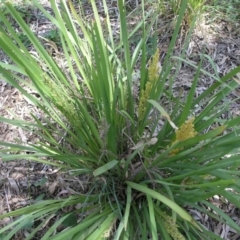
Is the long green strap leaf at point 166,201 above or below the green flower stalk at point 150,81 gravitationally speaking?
below

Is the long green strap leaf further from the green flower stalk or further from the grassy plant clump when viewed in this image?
the green flower stalk

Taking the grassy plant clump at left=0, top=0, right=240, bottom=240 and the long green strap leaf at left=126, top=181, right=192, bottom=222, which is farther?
the grassy plant clump at left=0, top=0, right=240, bottom=240

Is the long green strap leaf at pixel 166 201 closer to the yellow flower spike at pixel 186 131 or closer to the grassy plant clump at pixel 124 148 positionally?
the grassy plant clump at pixel 124 148

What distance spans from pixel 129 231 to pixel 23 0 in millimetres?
1592

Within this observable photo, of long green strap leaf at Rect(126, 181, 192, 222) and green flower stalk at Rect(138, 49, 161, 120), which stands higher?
green flower stalk at Rect(138, 49, 161, 120)

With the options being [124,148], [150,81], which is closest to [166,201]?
[150,81]

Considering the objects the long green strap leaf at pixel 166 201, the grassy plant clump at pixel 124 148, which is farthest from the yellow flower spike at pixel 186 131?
the long green strap leaf at pixel 166 201

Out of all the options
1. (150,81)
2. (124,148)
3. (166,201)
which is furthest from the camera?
(124,148)

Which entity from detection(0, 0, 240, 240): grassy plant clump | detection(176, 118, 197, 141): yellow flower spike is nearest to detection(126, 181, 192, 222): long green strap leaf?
detection(0, 0, 240, 240): grassy plant clump

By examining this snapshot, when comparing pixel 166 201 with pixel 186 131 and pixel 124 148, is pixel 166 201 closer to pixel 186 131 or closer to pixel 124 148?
pixel 186 131

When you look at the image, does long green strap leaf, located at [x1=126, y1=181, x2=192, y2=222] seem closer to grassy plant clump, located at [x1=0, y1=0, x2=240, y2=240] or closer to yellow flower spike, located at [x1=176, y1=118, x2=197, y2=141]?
grassy plant clump, located at [x1=0, y1=0, x2=240, y2=240]

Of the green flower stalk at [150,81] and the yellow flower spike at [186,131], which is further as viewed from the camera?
the green flower stalk at [150,81]

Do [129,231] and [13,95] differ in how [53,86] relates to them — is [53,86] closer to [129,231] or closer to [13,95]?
[129,231]

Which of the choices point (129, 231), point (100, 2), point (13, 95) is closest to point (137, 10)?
point (100, 2)
